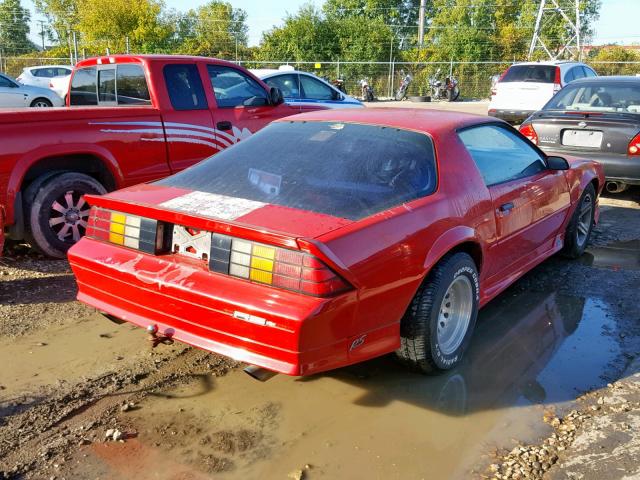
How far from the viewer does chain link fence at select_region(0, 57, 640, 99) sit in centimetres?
3381

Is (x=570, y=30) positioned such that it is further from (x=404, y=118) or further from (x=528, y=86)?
(x=404, y=118)

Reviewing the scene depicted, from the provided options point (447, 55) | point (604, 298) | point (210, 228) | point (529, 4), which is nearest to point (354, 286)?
point (210, 228)

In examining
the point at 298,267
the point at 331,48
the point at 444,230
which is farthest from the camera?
the point at 331,48

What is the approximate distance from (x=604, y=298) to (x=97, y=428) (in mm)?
3825

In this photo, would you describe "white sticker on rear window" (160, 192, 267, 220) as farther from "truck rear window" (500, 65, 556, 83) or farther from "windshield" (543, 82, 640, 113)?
"truck rear window" (500, 65, 556, 83)

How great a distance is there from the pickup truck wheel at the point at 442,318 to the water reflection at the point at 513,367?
0.14m

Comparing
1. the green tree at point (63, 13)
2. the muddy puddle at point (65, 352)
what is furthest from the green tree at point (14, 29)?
the muddy puddle at point (65, 352)

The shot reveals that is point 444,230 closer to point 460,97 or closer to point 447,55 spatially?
point 460,97

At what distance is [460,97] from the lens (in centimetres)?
3500

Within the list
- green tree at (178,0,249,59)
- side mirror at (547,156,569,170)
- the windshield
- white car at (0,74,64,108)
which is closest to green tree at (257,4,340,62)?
green tree at (178,0,249,59)

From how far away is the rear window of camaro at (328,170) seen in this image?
3078mm

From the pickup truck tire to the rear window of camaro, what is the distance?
7.03 ft

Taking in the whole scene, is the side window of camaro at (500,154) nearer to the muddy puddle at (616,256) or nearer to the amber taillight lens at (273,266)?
the muddy puddle at (616,256)

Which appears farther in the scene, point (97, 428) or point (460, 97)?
point (460, 97)
